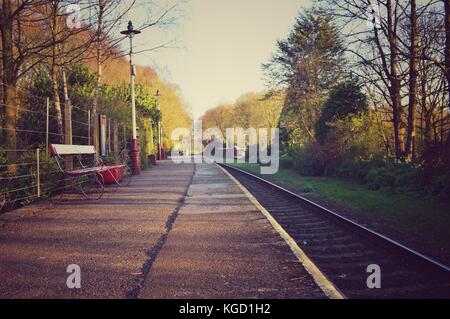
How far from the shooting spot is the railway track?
4289 mm

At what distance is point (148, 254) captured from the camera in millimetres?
5242

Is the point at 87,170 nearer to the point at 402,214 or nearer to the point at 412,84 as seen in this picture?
the point at 402,214

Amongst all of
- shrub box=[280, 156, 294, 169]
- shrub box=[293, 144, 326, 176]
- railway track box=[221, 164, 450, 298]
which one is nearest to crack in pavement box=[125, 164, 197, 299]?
railway track box=[221, 164, 450, 298]

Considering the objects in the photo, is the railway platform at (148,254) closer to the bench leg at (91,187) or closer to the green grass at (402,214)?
the bench leg at (91,187)

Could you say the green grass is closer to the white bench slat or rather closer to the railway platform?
the railway platform

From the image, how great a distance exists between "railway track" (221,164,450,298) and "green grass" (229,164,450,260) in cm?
62

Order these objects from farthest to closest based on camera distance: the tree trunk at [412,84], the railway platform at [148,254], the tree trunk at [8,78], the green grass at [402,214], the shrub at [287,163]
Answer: the shrub at [287,163], the tree trunk at [412,84], the tree trunk at [8,78], the green grass at [402,214], the railway platform at [148,254]

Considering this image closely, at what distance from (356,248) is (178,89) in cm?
7725

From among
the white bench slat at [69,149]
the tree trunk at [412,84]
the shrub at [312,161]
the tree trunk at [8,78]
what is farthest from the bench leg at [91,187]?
the shrub at [312,161]

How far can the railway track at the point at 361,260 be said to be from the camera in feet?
14.1

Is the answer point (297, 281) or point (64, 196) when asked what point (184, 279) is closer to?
point (297, 281)

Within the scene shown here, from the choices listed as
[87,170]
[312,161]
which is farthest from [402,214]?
[312,161]

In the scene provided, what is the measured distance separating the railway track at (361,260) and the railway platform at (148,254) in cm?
53

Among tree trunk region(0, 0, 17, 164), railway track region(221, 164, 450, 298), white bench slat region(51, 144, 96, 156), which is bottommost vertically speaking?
railway track region(221, 164, 450, 298)
